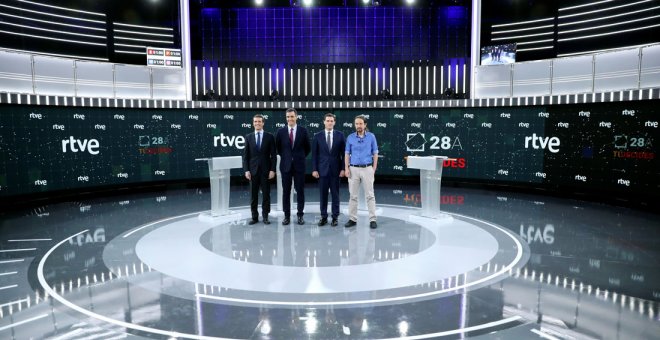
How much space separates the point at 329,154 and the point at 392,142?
6.08 m

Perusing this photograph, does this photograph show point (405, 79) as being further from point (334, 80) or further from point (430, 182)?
point (430, 182)

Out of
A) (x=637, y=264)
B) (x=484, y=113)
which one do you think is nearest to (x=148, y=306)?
(x=637, y=264)

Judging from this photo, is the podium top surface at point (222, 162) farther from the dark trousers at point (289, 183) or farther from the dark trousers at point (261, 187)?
the dark trousers at point (289, 183)

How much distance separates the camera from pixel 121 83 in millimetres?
11156

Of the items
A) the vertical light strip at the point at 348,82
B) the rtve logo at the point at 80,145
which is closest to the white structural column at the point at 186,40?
the rtve logo at the point at 80,145

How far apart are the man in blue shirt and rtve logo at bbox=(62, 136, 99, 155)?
6453 mm

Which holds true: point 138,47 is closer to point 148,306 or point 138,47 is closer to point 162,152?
point 162,152

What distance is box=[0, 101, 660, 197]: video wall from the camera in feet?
28.5

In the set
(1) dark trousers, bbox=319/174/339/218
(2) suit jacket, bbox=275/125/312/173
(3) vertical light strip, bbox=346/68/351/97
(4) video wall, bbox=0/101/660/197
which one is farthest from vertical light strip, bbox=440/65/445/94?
(2) suit jacket, bbox=275/125/312/173

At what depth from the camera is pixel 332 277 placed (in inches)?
173

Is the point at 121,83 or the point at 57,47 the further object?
the point at 121,83

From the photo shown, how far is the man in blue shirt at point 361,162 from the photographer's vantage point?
21.3 ft

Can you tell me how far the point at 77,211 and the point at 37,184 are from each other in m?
1.48

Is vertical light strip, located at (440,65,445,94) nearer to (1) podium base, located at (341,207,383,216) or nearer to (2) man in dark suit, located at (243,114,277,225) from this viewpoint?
(1) podium base, located at (341,207,383,216)
